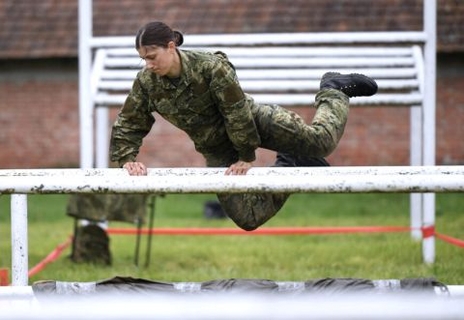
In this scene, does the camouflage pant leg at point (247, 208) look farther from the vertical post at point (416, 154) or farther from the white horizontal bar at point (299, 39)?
the vertical post at point (416, 154)

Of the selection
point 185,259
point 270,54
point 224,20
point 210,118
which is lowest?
point 185,259

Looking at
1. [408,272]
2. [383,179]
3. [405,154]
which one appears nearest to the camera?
[383,179]

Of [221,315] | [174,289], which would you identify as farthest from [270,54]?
[221,315]

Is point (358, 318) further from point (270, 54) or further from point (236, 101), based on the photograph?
point (270, 54)

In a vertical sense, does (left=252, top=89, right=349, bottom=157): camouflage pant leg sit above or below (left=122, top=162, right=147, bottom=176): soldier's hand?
above

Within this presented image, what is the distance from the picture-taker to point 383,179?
12.1 ft

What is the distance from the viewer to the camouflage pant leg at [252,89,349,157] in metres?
5.64

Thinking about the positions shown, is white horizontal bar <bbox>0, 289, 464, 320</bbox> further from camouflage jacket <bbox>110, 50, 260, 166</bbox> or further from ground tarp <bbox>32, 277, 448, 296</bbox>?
camouflage jacket <bbox>110, 50, 260, 166</bbox>

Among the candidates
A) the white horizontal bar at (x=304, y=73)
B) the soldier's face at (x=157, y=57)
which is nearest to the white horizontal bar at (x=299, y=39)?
the white horizontal bar at (x=304, y=73)

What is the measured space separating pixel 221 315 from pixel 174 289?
107 inches

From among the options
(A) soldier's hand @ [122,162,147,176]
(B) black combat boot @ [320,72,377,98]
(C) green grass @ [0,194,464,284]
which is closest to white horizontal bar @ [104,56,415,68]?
(C) green grass @ [0,194,464,284]

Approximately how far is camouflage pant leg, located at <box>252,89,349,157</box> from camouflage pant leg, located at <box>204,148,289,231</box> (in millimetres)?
266

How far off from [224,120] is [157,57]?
1.72 feet

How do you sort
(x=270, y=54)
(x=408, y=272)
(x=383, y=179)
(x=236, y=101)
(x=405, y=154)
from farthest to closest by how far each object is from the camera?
(x=405, y=154)
(x=270, y=54)
(x=408, y=272)
(x=236, y=101)
(x=383, y=179)
